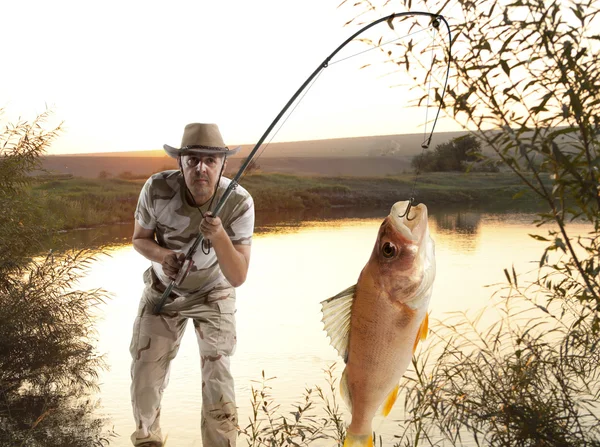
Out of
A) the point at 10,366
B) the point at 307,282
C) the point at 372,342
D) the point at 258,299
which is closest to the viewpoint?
the point at 372,342

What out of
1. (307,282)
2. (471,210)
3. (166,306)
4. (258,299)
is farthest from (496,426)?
(471,210)

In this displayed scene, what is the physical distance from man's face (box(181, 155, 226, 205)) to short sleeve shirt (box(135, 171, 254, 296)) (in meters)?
0.11

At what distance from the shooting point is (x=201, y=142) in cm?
516

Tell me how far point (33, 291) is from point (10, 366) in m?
0.82

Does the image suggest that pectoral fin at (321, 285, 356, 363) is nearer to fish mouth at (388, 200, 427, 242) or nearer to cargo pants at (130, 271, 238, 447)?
fish mouth at (388, 200, 427, 242)

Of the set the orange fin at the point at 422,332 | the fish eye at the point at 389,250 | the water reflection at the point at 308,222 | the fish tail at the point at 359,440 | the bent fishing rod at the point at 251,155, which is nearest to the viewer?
the fish eye at the point at 389,250

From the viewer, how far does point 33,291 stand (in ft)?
28.7

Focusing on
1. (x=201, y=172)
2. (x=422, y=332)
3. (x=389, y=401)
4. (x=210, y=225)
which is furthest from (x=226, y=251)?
(x=422, y=332)

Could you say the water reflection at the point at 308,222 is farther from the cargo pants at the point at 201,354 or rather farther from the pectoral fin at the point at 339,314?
the pectoral fin at the point at 339,314

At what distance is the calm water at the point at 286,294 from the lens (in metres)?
8.49

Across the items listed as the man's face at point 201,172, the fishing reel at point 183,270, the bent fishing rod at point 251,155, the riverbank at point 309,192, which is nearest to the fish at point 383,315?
the bent fishing rod at point 251,155

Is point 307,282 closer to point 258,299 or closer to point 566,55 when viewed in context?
point 258,299

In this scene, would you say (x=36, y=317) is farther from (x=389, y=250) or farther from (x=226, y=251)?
(x=389, y=250)

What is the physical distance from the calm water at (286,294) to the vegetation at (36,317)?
0.38 metres
